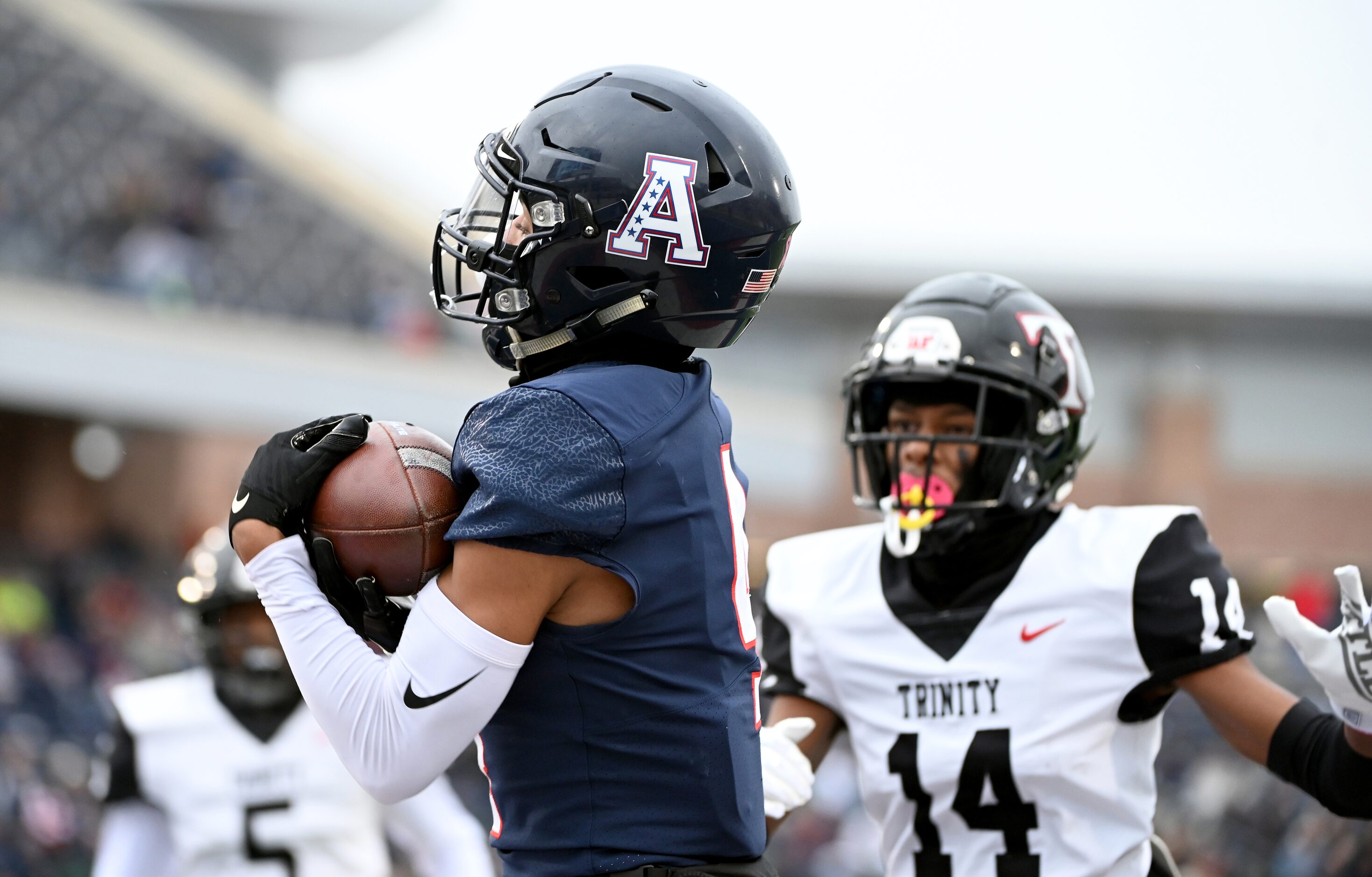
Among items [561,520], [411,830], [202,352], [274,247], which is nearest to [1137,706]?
[561,520]

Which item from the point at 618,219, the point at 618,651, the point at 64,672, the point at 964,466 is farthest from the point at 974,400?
the point at 64,672

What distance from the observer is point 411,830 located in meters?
4.39

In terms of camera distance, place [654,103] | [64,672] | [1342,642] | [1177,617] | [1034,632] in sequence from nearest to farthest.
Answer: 1. [654,103]
2. [1342,642]
3. [1177,617]
4. [1034,632]
5. [64,672]

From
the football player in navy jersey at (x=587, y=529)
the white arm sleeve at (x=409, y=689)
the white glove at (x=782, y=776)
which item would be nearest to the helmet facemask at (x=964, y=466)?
the white glove at (x=782, y=776)

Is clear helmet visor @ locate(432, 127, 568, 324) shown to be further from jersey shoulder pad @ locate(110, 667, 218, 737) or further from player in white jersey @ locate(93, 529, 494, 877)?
jersey shoulder pad @ locate(110, 667, 218, 737)

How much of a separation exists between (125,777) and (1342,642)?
3.37 metres

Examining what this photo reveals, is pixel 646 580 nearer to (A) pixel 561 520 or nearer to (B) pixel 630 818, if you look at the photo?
(A) pixel 561 520

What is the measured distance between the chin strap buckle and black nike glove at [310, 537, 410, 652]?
18.6 inches

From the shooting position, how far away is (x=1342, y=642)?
2600mm

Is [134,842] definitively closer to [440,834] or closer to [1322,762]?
[440,834]

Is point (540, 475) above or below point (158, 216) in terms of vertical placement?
above

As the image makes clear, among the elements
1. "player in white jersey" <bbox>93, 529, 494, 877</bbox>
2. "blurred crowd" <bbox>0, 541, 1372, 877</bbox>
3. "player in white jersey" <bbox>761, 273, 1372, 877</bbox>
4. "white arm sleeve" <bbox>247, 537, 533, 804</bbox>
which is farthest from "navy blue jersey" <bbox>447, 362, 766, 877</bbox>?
"blurred crowd" <bbox>0, 541, 1372, 877</bbox>

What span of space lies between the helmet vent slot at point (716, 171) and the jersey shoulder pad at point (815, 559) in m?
1.34

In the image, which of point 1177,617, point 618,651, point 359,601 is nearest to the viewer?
point 618,651
